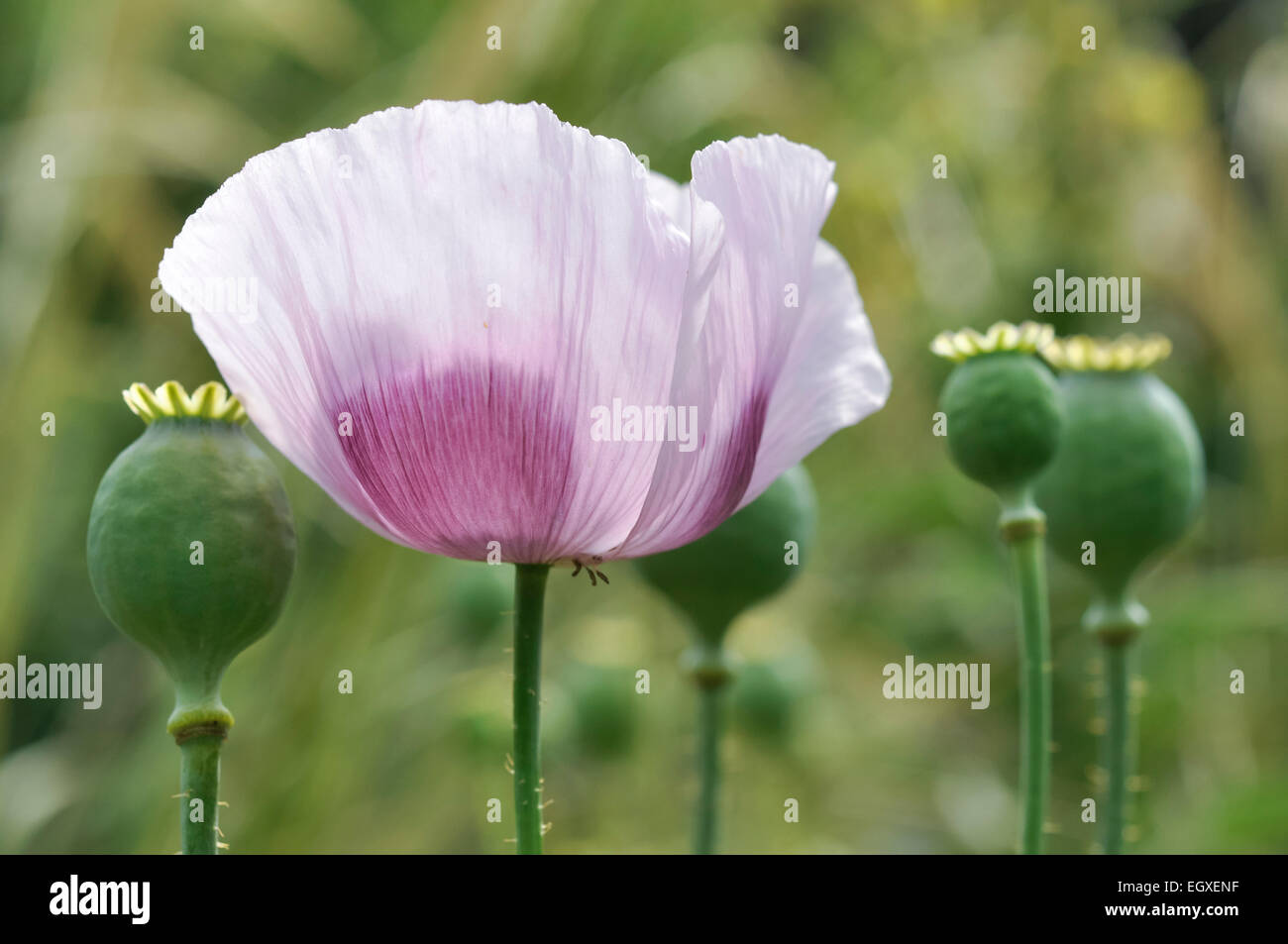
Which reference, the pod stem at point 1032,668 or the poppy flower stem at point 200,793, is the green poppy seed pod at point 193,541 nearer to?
the poppy flower stem at point 200,793

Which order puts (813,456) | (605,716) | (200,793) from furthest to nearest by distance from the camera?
(813,456) → (605,716) → (200,793)

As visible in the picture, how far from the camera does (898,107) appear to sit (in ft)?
4.26

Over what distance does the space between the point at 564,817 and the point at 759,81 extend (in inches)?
28.0

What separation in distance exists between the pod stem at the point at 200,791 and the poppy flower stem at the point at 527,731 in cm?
5

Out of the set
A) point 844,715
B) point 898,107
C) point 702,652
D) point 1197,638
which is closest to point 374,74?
point 898,107

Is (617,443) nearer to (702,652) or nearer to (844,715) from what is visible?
(702,652)

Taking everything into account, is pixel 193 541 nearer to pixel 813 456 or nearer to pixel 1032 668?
pixel 1032 668

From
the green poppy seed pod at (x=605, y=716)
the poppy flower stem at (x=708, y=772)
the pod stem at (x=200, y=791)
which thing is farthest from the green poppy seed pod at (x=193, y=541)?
the green poppy seed pod at (x=605, y=716)

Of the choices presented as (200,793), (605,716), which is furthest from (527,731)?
(605,716)

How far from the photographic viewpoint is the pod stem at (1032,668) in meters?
0.28

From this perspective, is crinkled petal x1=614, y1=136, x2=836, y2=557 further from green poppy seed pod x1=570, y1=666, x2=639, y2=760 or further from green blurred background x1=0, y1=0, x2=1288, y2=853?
green blurred background x1=0, y1=0, x2=1288, y2=853

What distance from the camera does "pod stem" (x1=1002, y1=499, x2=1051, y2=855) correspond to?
0.91 ft

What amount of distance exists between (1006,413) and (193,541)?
0.17m

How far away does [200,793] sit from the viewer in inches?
8.8
